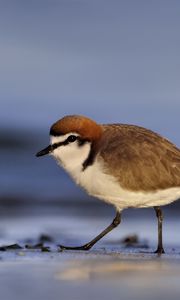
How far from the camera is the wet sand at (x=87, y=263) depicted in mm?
7043

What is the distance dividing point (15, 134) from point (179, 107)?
2869mm

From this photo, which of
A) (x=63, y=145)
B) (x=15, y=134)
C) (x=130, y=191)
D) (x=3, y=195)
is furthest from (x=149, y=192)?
(x=15, y=134)

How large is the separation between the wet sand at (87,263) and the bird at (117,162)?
0.56m

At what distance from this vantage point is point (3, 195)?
1514 centimetres

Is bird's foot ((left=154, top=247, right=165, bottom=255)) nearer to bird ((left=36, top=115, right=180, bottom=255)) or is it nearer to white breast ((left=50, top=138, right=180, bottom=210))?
bird ((left=36, top=115, right=180, bottom=255))

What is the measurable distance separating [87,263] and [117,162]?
152cm

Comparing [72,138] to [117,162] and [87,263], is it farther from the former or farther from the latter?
[87,263]

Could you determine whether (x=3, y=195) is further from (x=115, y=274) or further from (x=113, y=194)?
(x=115, y=274)

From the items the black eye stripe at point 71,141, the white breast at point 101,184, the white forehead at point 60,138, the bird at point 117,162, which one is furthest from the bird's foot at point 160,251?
the white forehead at point 60,138

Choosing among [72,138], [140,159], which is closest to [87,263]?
[140,159]

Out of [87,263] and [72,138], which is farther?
[72,138]

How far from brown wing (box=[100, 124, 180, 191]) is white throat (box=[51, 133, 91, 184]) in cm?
21

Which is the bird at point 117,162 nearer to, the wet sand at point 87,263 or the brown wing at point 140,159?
the brown wing at point 140,159

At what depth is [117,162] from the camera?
9766 mm
